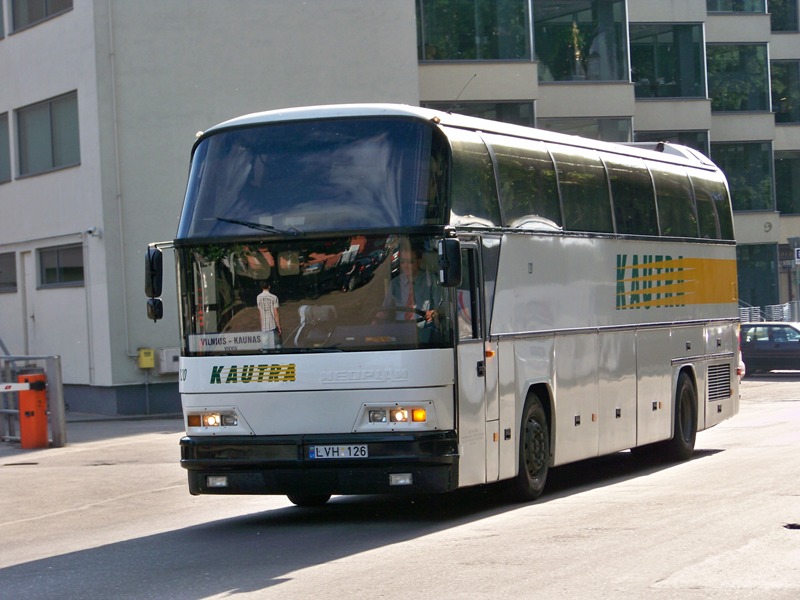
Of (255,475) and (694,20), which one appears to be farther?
(694,20)

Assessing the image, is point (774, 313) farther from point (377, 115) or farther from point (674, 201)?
point (377, 115)

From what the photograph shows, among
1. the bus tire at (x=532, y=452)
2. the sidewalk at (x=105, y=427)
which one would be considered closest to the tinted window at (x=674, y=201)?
the bus tire at (x=532, y=452)

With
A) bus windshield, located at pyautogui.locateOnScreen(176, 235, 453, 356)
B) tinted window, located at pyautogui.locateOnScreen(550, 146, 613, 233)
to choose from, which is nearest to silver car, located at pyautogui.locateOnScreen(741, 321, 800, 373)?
tinted window, located at pyautogui.locateOnScreen(550, 146, 613, 233)

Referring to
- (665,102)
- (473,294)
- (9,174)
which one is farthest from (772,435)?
(665,102)

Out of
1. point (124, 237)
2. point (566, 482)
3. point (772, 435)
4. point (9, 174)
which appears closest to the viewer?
point (566, 482)

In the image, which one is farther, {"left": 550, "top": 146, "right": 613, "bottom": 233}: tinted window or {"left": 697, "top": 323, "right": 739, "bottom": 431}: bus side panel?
{"left": 697, "top": 323, "right": 739, "bottom": 431}: bus side panel

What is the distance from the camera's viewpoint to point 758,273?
50344 millimetres

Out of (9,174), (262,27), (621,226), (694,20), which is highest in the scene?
(694,20)

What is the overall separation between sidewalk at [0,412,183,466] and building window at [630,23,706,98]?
75.1ft

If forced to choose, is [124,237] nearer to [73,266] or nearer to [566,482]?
[73,266]

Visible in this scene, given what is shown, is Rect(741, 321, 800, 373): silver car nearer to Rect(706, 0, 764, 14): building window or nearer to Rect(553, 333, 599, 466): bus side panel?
Rect(706, 0, 764, 14): building window

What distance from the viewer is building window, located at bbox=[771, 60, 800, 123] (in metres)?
54.1

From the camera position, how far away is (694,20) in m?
44.8

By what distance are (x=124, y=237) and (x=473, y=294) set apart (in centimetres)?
1742
